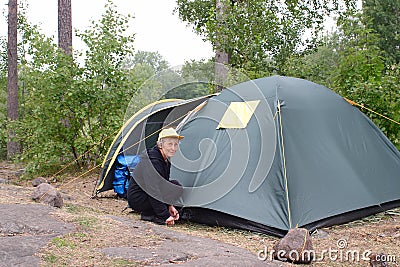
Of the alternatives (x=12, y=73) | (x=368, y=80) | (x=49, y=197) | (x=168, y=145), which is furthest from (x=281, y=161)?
(x=12, y=73)

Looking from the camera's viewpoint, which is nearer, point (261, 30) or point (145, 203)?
point (145, 203)

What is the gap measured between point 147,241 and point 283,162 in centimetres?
174

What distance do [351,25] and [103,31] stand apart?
4497 mm

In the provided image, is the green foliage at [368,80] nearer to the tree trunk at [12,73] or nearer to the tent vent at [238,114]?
the tent vent at [238,114]

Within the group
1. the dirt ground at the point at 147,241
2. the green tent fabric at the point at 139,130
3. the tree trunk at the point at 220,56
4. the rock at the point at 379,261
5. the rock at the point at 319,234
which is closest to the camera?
the dirt ground at the point at 147,241

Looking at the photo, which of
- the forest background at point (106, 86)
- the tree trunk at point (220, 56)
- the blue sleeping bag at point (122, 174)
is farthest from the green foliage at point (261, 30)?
the blue sleeping bag at point (122, 174)

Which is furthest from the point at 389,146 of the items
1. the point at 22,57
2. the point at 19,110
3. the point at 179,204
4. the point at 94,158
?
the point at 22,57

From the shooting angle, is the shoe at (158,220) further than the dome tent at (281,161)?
Yes

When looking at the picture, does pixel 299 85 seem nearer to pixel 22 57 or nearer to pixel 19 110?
pixel 19 110

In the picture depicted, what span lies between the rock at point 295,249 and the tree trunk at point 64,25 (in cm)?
773

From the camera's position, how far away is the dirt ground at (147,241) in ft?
11.0

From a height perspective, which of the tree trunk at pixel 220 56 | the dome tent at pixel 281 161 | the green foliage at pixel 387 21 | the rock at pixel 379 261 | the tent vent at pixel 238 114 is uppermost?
the green foliage at pixel 387 21

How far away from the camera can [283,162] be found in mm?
5035

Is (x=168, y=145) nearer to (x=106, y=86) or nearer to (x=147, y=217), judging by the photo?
(x=147, y=217)
